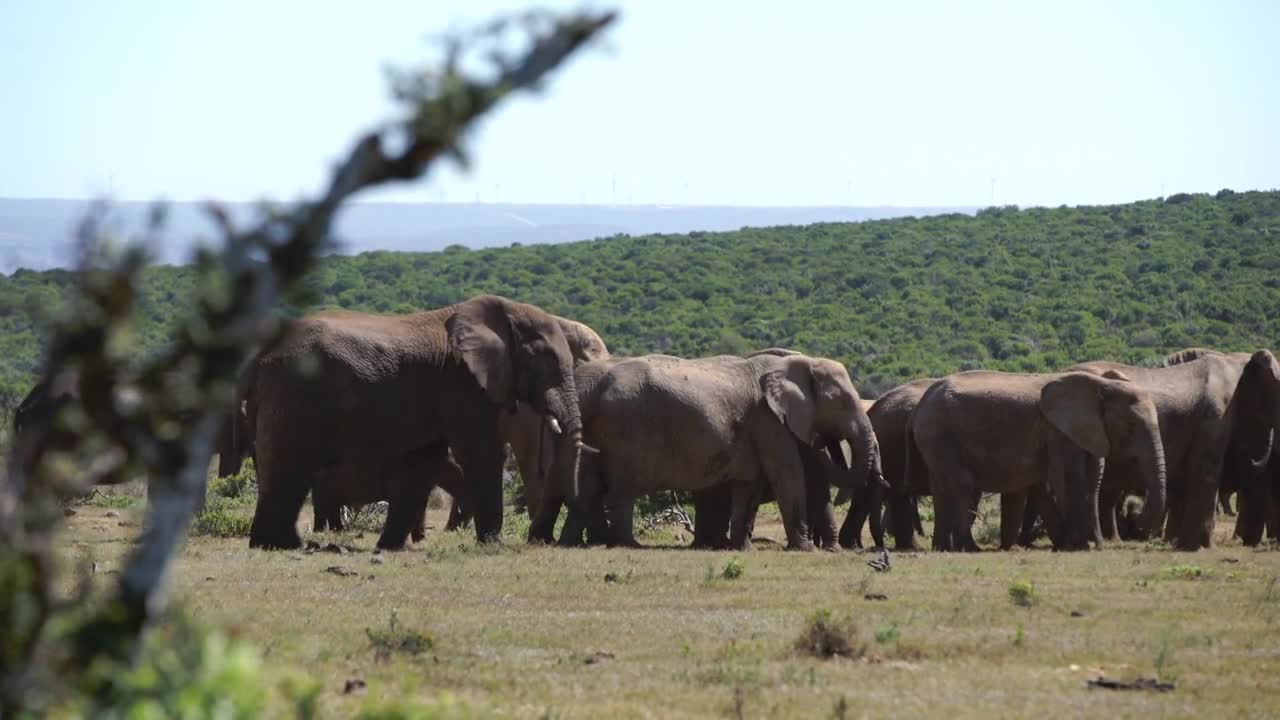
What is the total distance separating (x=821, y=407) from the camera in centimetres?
2180

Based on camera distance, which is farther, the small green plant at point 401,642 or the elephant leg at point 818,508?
the elephant leg at point 818,508

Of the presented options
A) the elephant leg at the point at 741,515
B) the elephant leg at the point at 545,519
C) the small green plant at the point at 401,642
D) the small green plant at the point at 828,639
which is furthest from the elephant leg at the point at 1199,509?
the small green plant at the point at 401,642

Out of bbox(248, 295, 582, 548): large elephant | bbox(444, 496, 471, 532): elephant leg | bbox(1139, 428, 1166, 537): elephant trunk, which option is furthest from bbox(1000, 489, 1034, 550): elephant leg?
bbox(444, 496, 471, 532): elephant leg

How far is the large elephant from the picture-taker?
1767 centimetres

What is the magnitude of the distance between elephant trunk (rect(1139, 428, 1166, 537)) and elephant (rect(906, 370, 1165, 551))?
0.01 m

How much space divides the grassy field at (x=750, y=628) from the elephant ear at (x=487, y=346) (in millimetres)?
1919

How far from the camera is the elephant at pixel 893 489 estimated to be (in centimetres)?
2272

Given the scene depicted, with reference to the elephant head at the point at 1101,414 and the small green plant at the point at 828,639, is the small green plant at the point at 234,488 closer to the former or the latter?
the elephant head at the point at 1101,414

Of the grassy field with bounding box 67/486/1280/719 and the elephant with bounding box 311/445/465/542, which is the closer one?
the grassy field with bounding box 67/486/1280/719

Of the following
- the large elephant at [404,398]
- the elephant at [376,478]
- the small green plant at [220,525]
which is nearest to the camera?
the large elephant at [404,398]

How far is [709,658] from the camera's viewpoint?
1074 centimetres

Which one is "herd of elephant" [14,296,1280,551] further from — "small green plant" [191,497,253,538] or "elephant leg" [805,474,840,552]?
"small green plant" [191,497,253,538]

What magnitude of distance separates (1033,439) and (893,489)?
2.51 meters

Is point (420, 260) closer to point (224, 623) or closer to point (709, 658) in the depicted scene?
point (709, 658)
